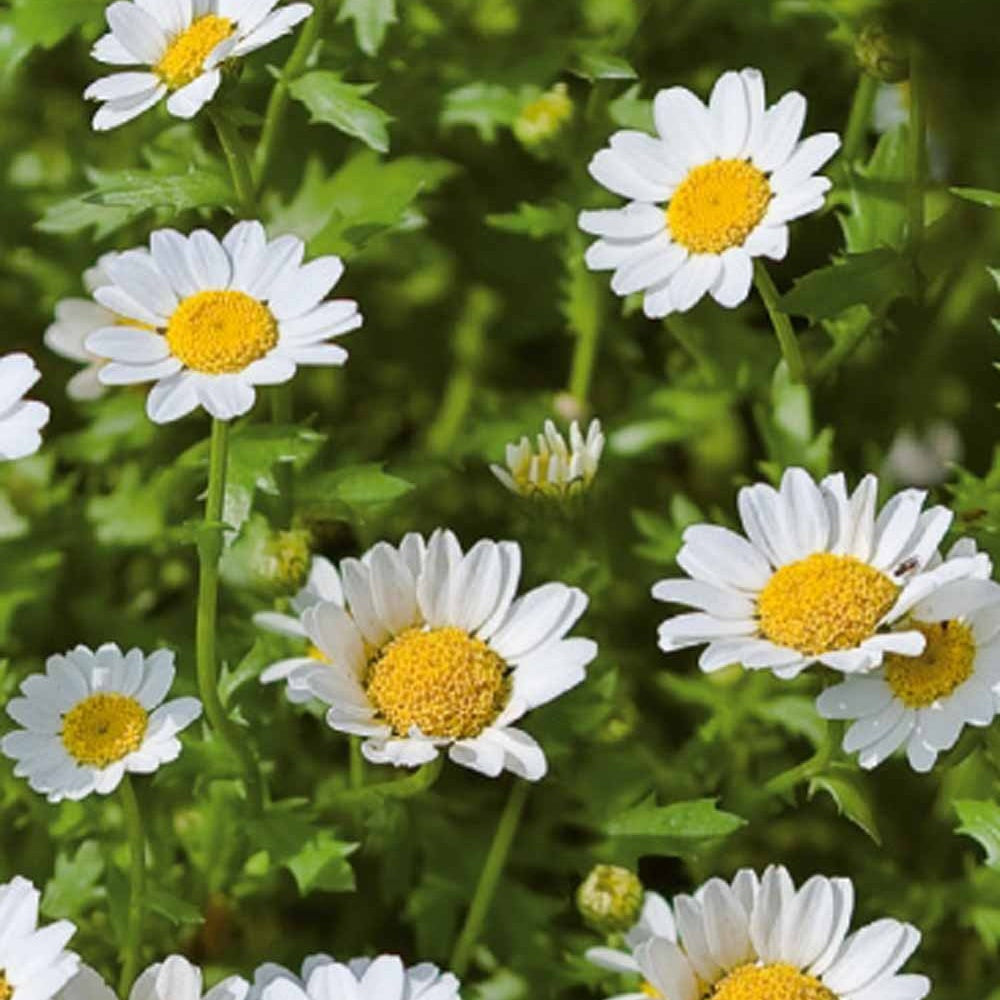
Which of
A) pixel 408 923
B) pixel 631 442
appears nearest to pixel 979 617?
pixel 631 442

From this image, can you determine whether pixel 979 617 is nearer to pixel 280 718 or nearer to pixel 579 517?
pixel 579 517

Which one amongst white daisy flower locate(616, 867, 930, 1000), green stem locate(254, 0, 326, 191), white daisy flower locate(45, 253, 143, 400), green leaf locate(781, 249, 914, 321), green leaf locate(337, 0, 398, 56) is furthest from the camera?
white daisy flower locate(45, 253, 143, 400)

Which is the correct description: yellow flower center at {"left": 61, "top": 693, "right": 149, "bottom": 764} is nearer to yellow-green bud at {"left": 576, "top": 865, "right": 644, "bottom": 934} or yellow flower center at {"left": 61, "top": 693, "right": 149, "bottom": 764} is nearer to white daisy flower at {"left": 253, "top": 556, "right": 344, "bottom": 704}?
white daisy flower at {"left": 253, "top": 556, "right": 344, "bottom": 704}

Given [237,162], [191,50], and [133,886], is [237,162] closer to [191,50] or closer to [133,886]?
[191,50]

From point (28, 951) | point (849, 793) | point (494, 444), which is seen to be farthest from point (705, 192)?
point (28, 951)

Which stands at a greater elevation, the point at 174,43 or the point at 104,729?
the point at 174,43

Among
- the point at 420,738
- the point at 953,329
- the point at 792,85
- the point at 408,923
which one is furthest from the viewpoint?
the point at 953,329

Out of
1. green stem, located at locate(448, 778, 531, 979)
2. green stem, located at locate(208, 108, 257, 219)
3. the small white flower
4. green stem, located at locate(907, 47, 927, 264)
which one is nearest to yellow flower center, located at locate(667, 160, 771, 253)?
green stem, located at locate(907, 47, 927, 264)
